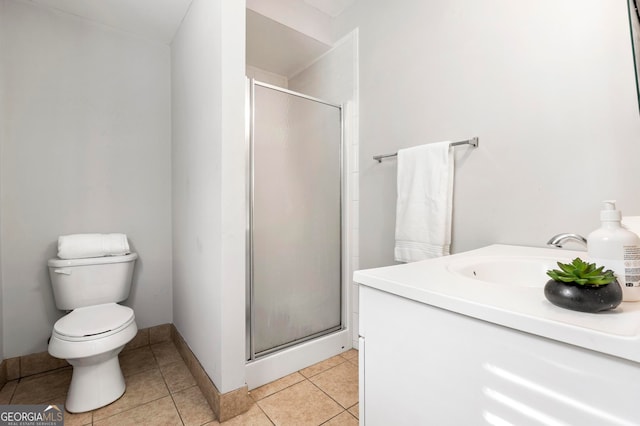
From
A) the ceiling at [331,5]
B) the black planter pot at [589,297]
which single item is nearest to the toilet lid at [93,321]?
the black planter pot at [589,297]

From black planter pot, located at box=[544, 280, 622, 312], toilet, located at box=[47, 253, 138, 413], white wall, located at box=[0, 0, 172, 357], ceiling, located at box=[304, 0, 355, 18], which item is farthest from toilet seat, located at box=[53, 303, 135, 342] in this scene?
ceiling, located at box=[304, 0, 355, 18]

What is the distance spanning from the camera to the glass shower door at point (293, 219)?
5.50ft

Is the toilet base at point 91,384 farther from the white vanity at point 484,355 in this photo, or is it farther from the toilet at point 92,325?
the white vanity at point 484,355

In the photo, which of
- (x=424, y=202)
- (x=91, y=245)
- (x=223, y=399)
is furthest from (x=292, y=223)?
(x=91, y=245)

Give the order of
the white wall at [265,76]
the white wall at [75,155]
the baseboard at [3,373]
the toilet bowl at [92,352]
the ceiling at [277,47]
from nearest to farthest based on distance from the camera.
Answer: the toilet bowl at [92,352]
the baseboard at [3,373]
the white wall at [75,155]
the ceiling at [277,47]
the white wall at [265,76]

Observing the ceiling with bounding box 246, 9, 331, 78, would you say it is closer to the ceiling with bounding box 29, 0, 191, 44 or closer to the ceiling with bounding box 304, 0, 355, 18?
the ceiling with bounding box 304, 0, 355, 18

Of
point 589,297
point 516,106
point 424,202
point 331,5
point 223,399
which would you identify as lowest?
point 223,399

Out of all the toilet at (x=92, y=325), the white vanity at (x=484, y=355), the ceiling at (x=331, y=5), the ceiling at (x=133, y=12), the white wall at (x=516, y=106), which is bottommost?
the toilet at (x=92, y=325)

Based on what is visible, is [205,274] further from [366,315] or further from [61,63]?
[61,63]

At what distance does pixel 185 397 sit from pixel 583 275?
1.76 m

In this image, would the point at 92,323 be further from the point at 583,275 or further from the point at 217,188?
the point at 583,275

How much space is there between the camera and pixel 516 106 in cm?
126

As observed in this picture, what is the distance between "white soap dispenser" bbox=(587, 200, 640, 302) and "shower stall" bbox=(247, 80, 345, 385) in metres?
1.42

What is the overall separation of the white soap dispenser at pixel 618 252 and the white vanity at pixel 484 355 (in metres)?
0.04
